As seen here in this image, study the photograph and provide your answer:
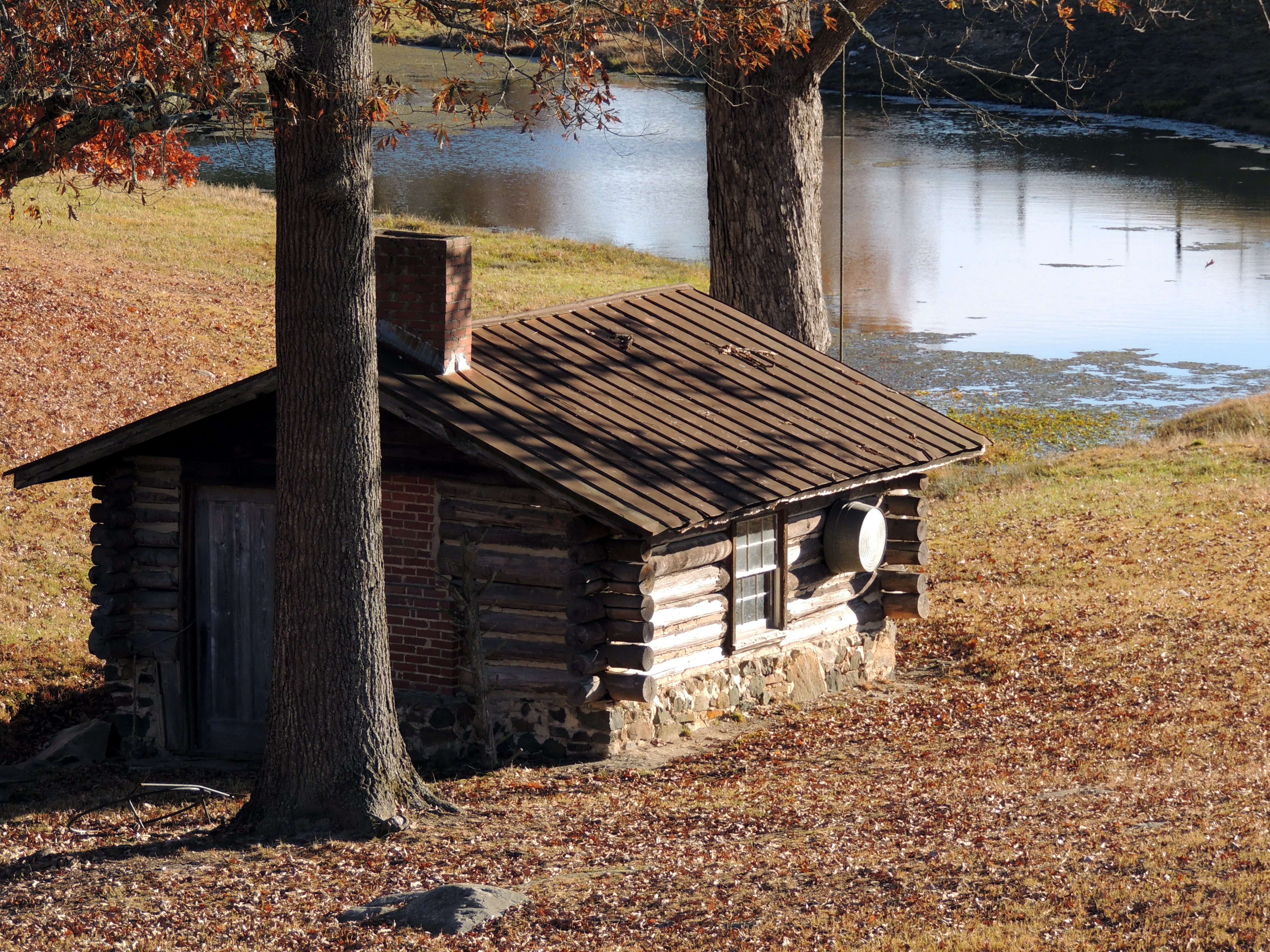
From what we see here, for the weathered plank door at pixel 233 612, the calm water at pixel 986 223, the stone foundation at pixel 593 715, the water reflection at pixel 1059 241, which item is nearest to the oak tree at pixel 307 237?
the stone foundation at pixel 593 715

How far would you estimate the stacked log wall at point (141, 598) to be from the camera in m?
13.0

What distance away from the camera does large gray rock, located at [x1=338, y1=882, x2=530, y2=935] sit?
7.54m

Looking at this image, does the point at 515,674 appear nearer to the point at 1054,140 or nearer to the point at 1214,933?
the point at 1214,933

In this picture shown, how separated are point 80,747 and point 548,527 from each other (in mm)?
4854

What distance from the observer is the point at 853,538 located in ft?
44.7

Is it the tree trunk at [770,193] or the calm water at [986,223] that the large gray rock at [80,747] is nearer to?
the tree trunk at [770,193]

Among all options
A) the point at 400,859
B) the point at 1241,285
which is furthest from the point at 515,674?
the point at 1241,285

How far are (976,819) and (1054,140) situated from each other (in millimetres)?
62745

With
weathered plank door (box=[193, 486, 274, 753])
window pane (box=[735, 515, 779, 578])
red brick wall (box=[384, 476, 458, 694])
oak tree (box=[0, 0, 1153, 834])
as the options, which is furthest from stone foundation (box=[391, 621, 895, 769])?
oak tree (box=[0, 0, 1153, 834])

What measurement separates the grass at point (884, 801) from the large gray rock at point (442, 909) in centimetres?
10

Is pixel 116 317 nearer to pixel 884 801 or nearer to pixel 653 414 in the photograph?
pixel 653 414

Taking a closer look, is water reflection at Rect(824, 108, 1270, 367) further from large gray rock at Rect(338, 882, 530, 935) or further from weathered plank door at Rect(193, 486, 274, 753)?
large gray rock at Rect(338, 882, 530, 935)

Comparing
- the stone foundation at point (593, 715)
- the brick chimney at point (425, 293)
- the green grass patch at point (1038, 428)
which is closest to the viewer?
the stone foundation at point (593, 715)

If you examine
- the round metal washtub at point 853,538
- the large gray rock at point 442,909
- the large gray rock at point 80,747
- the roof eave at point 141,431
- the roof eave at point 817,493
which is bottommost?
the large gray rock at point 80,747
